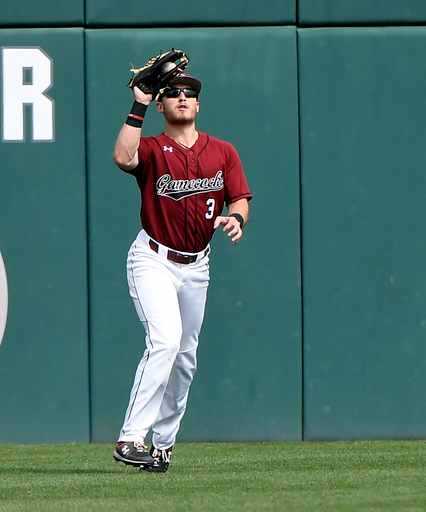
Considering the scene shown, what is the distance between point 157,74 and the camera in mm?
3676

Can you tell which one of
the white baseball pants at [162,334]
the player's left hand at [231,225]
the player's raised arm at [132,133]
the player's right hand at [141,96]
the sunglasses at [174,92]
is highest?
the sunglasses at [174,92]

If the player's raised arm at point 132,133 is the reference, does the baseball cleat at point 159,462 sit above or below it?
below

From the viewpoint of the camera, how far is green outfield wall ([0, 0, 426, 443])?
16.3 feet

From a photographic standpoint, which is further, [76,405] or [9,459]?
[76,405]

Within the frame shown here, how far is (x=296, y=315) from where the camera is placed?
16.4 feet

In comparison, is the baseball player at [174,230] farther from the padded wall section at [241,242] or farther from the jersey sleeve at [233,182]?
the padded wall section at [241,242]

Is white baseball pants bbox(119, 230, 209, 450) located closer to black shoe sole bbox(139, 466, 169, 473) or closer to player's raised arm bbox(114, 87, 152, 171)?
black shoe sole bbox(139, 466, 169, 473)

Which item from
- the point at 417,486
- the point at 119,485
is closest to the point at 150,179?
the point at 119,485

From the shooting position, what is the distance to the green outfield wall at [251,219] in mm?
4977

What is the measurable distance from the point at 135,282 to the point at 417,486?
1.42 meters

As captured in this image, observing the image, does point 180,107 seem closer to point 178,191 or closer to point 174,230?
point 178,191

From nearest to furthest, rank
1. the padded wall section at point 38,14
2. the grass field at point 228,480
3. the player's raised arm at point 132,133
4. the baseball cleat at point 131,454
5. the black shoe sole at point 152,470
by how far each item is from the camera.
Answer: the grass field at point 228,480 < the baseball cleat at point 131,454 < the player's raised arm at point 132,133 < the black shoe sole at point 152,470 < the padded wall section at point 38,14

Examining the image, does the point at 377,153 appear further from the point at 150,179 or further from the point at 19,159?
the point at 19,159

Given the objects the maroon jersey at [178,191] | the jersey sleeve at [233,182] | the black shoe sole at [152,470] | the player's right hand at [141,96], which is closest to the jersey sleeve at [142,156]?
the maroon jersey at [178,191]
